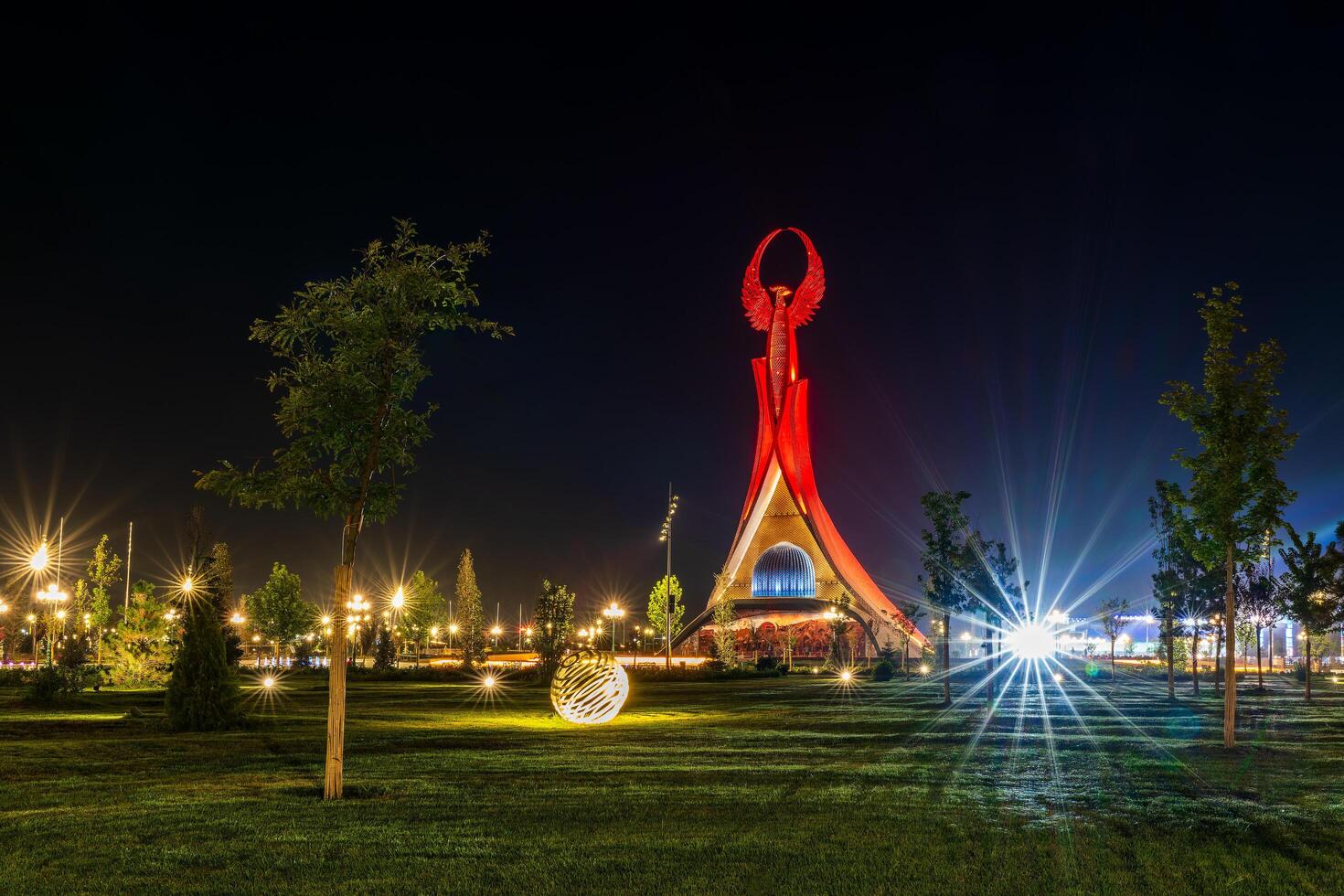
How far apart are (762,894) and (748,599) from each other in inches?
2373

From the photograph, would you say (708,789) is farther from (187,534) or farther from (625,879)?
(187,534)

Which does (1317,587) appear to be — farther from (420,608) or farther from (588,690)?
(420,608)

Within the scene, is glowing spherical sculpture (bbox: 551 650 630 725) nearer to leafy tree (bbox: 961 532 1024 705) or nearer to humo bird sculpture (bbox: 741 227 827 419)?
leafy tree (bbox: 961 532 1024 705)

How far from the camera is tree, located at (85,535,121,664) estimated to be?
5250cm

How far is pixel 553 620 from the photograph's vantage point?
34.7 metres

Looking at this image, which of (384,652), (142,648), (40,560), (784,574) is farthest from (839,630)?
(40,560)

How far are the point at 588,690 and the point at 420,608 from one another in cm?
4493

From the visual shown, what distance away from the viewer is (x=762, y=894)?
6.92 metres

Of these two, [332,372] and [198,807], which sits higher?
[332,372]

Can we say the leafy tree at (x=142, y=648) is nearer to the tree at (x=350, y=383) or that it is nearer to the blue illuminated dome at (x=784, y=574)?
the tree at (x=350, y=383)

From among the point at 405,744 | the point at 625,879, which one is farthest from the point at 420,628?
the point at 625,879

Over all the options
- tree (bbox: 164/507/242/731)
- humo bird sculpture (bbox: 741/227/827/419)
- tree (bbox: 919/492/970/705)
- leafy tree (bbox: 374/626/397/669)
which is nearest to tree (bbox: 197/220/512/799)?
tree (bbox: 164/507/242/731)

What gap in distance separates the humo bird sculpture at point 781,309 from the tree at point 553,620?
3509cm

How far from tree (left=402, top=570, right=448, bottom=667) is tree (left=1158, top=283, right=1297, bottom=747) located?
49414 millimetres
